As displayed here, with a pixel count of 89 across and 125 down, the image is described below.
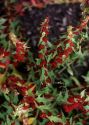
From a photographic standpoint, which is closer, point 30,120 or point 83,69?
point 30,120

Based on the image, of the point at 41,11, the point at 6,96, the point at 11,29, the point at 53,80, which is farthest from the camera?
the point at 41,11

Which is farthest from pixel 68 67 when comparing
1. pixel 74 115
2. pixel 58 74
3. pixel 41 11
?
pixel 41 11

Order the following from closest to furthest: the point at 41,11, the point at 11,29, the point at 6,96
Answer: the point at 6,96, the point at 11,29, the point at 41,11

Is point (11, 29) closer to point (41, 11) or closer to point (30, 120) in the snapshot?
point (41, 11)

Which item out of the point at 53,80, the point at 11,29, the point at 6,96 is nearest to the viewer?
the point at 6,96

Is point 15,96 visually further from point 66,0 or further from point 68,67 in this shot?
point 66,0

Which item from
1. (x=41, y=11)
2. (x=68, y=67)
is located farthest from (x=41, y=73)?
(x=41, y=11)

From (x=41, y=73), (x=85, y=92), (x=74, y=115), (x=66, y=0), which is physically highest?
(x=66, y=0)

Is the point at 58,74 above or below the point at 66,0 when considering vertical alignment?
below

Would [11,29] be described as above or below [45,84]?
above
